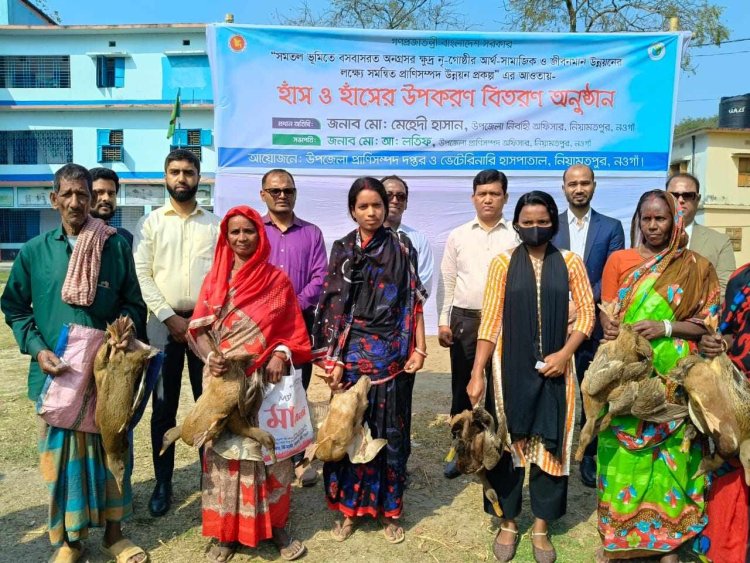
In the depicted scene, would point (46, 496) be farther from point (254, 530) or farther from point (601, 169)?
point (601, 169)

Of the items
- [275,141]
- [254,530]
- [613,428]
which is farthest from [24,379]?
[613,428]

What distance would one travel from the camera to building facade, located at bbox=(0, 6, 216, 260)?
82.2ft

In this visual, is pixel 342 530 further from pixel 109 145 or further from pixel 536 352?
pixel 109 145

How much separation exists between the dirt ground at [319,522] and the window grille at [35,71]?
25.8m

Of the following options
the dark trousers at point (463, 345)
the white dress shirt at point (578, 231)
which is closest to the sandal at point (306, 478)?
the dark trousers at point (463, 345)

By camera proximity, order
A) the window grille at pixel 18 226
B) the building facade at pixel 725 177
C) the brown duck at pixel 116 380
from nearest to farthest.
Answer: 1. the brown duck at pixel 116 380
2. the building facade at pixel 725 177
3. the window grille at pixel 18 226

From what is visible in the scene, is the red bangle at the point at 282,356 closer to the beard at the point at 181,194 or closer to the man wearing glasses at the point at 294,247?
the man wearing glasses at the point at 294,247

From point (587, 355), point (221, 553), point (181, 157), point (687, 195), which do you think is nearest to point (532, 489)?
point (587, 355)

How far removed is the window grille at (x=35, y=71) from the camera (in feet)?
84.2

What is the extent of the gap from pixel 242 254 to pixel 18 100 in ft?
92.9

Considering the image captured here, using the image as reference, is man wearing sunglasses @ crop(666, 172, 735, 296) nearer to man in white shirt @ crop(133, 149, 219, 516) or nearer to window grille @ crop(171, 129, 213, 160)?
man in white shirt @ crop(133, 149, 219, 516)

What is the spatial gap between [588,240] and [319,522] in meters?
2.60

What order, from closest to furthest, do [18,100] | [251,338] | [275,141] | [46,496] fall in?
1. [251,338]
2. [46,496]
3. [275,141]
4. [18,100]

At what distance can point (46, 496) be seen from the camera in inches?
149
